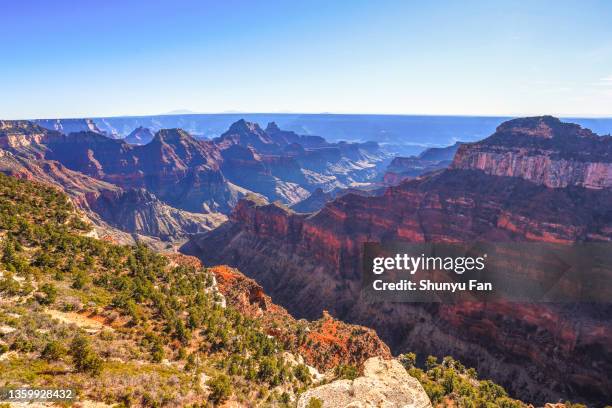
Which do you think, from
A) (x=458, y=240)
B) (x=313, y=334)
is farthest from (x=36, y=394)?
(x=458, y=240)

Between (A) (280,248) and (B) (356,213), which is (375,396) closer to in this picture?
(B) (356,213)

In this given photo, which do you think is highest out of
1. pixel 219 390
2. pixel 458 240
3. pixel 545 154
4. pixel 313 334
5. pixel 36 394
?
pixel 545 154

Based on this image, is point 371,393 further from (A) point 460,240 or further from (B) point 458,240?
(A) point 460,240

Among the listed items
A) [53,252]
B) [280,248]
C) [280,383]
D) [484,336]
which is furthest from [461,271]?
[53,252]

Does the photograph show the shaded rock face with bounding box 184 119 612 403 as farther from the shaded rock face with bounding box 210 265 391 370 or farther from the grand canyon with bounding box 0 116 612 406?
the shaded rock face with bounding box 210 265 391 370

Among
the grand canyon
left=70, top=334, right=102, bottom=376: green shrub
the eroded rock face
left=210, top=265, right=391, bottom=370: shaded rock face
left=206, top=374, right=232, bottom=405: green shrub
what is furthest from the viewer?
the grand canyon

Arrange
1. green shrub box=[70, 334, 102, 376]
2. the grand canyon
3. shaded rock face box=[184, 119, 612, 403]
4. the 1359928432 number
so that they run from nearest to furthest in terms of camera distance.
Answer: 1. the 1359928432 number
2. green shrub box=[70, 334, 102, 376]
3. the grand canyon
4. shaded rock face box=[184, 119, 612, 403]

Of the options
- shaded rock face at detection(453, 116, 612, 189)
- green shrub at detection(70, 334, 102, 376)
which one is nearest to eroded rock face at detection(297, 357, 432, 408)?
green shrub at detection(70, 334, 102, 376)

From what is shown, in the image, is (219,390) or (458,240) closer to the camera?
(219,390)
